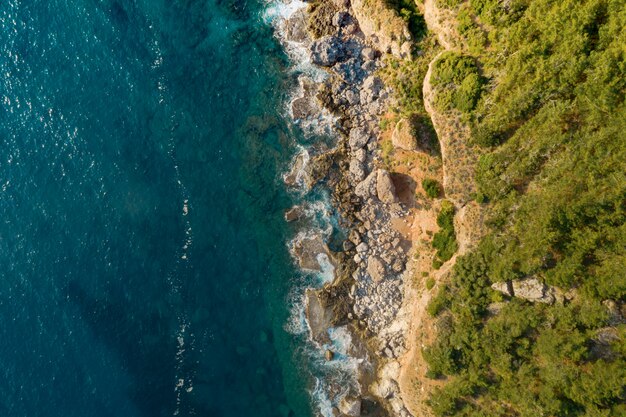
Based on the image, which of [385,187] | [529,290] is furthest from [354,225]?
[529,290]

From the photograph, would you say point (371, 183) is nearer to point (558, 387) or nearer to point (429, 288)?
point (429, 288)

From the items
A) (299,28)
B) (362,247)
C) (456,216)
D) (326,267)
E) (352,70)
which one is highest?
(299,28)

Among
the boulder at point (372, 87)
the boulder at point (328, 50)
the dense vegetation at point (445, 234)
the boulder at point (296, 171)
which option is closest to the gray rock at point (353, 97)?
the boulder at point (372, 87)

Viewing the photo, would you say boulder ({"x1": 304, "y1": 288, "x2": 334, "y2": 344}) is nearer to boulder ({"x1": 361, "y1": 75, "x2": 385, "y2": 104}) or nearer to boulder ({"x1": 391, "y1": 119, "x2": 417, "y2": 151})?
boulder ({"x1": 391, "y1": 119, "x2": 417, "y2": 151})

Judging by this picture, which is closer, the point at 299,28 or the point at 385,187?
the point at 385,187

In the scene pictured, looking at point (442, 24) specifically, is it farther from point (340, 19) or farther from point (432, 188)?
point (432, 188)

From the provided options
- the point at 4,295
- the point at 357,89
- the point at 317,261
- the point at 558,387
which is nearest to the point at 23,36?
the point at 4,295

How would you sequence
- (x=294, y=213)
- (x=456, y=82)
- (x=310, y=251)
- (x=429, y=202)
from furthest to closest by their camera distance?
(x=294, y=213), (x=310, y=251), (x=429, y=202), (x=456, y=82)
